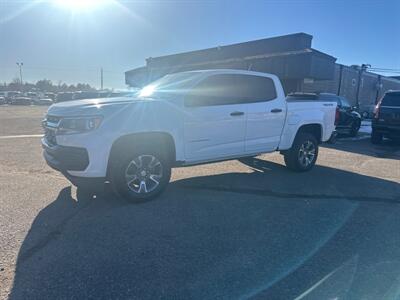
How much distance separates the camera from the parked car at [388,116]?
475 inches

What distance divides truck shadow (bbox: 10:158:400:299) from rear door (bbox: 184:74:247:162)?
0.71 metres

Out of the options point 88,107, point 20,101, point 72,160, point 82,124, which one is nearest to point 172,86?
point 88,107

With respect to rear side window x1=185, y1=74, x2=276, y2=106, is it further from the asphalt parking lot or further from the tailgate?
the tailgate

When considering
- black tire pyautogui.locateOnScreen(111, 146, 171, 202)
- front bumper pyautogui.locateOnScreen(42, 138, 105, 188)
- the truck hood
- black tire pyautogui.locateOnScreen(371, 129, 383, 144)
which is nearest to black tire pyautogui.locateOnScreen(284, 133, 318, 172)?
black tire pyautogui.locateOnScreen(111, 146, 171, 202)

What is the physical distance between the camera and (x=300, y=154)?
7.48 metres

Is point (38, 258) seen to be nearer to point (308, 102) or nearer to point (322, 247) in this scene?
point (322, 247)

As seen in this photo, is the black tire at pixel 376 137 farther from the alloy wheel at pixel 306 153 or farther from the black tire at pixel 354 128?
the alloy wheel at pixel 306 153

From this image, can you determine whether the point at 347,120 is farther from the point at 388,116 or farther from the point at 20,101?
the point at 20,101

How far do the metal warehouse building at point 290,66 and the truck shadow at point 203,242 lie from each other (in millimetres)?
17448

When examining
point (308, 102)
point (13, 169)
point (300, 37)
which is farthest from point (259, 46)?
point (13, 169)

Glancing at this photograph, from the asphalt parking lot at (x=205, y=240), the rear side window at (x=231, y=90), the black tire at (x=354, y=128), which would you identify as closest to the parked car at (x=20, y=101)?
the black tire at (x=354, y=128)

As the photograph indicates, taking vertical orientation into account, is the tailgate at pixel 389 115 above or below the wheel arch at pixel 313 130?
above

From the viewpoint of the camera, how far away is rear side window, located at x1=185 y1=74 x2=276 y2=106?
569 centimetres

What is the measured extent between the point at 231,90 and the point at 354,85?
31.5 meters
